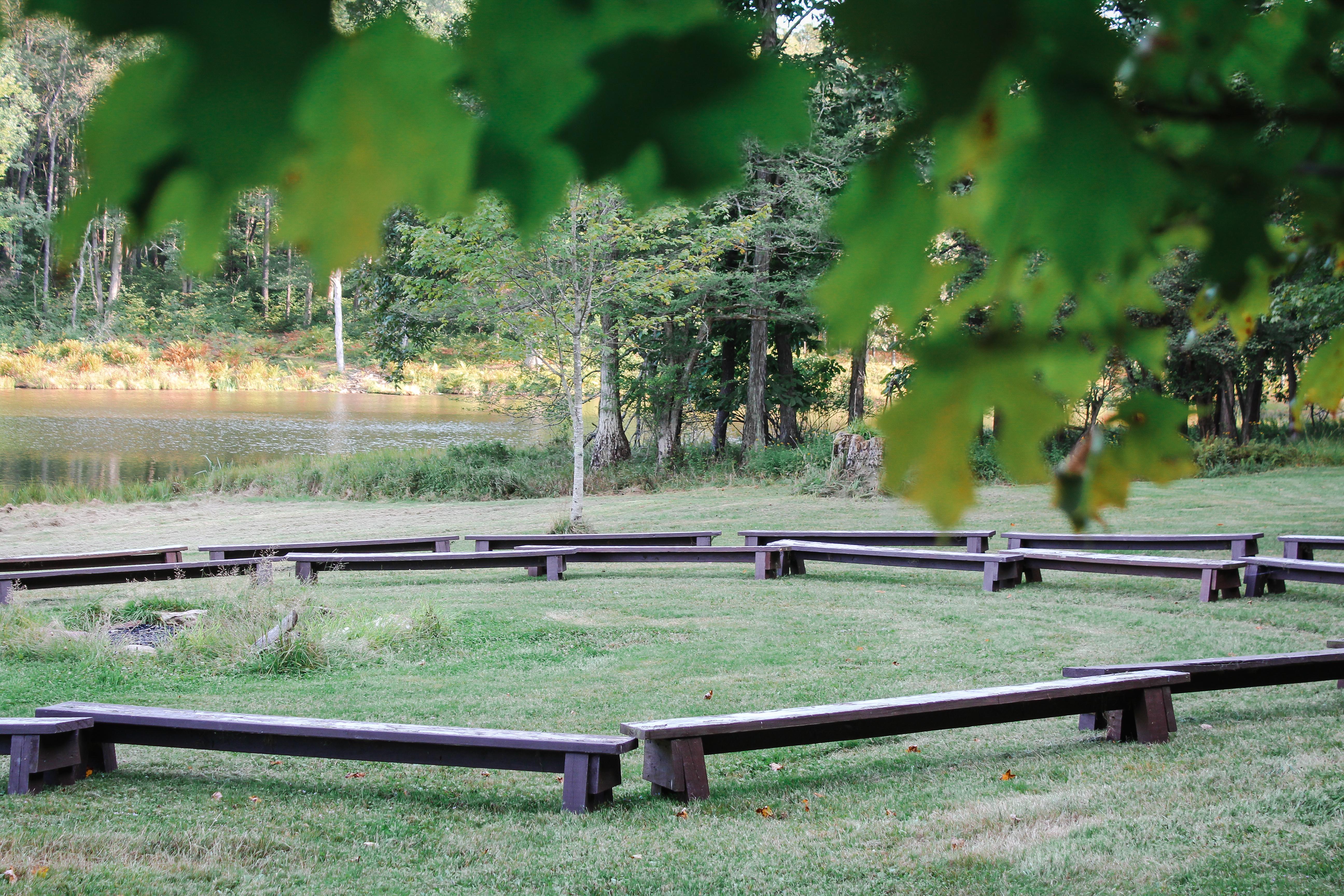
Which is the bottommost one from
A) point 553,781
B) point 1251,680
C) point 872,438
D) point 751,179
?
point 553,781

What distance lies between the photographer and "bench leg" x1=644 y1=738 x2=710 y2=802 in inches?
150

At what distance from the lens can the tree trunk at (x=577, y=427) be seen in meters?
12.2

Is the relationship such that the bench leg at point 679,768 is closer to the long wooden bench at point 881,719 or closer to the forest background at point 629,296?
the long wooden bench at point 881,719

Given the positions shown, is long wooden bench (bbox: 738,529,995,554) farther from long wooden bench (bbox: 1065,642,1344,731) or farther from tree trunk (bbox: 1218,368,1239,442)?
tree trunk (bbox: 1218,368,1239,442)

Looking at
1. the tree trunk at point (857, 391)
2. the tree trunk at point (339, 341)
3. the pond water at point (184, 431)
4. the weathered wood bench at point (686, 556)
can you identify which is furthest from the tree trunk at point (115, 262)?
the tree trunk at point (339, 341)

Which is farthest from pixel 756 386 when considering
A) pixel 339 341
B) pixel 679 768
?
pixel 339 341

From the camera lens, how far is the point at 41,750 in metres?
4.00

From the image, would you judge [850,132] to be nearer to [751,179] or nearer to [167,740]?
[751,179]

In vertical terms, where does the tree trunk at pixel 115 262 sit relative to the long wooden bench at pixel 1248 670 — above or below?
above

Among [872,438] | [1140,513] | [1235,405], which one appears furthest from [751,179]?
[1235,405]

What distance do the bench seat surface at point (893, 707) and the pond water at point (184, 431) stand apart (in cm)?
1806

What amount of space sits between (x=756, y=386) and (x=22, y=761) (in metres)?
16.4

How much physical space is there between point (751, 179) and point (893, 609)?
11.2 m

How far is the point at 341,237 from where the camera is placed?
514 mm
